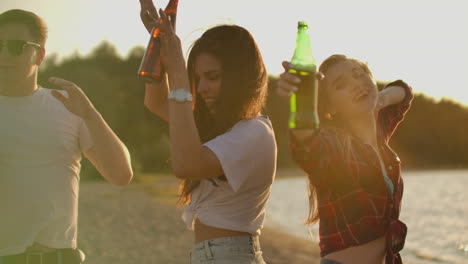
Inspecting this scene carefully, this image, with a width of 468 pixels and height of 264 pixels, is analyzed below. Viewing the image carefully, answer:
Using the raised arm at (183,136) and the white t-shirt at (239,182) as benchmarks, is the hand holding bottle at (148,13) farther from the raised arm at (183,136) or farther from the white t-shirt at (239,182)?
the white t-shirt at (239,182)

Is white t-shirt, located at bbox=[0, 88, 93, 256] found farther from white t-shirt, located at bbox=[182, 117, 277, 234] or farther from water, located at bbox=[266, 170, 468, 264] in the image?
water, located at bbox=[266, 170, 468, 264]

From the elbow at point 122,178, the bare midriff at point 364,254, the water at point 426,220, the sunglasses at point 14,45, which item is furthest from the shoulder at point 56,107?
the water at point 426,220

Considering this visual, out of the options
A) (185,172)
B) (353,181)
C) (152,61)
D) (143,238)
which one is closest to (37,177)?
(152,61)

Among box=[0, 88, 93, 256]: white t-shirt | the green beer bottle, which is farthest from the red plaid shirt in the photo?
box=[0, 88, 93, 256]: white t-shirt

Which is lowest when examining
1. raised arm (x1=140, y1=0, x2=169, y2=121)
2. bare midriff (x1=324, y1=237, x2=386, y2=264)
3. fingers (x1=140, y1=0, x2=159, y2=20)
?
bare midriff (x1=324, y1=237, x2=386, y2=264)

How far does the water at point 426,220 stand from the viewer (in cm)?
2027

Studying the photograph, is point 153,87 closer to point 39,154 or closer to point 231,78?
point 231,78

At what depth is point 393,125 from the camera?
4.26 metres

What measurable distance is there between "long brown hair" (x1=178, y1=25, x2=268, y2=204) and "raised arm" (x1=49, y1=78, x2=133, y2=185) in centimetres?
59

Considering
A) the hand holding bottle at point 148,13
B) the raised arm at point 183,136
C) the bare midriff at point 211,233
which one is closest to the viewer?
the raised arm at point 183,136

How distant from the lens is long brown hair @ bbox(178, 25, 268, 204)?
3.02m

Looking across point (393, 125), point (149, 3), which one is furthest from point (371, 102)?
point (149, 3)

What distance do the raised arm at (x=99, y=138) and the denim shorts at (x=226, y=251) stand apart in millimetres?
838

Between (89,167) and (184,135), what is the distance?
1739 inches
